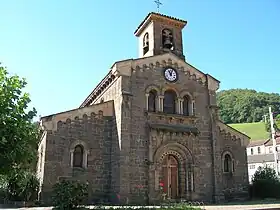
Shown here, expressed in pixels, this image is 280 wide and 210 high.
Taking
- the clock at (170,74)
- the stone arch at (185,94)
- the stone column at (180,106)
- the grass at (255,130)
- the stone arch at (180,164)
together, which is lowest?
the stone arch at (180,164)

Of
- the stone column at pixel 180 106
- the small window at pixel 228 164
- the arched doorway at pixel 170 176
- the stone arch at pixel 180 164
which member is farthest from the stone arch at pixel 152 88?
the small window at pixel 228 164

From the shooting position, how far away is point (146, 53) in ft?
89.2

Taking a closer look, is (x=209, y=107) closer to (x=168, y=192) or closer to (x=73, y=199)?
(x=168, y=192)

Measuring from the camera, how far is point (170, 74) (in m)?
23.9

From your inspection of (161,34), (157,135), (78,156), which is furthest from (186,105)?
(78,156)

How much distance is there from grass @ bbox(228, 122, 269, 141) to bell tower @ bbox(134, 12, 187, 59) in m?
68.1

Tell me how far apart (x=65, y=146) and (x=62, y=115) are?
195 centimetres

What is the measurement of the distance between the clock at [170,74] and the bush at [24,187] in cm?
1140

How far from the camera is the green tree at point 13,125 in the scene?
12.0 meters

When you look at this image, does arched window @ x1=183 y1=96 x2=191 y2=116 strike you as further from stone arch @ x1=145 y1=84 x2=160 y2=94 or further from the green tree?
the green tree

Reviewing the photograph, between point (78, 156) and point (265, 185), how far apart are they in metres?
14.4

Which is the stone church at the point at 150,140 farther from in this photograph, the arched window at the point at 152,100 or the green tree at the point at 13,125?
the green tree at the point at 13,125

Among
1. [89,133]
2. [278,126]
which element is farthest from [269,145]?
[89,133]

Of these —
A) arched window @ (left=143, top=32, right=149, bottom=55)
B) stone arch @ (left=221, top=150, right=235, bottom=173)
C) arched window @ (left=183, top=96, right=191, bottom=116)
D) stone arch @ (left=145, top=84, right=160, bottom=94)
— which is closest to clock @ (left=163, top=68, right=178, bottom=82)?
stone arch @ (left=145, top=84, right=160, bottom=94)
